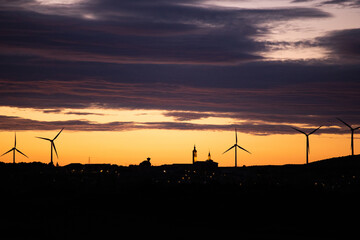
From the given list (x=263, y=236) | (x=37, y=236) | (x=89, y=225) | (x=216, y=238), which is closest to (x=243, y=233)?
(x=263, y=236)

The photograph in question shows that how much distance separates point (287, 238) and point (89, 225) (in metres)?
59.8

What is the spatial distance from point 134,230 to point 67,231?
66.8 feet

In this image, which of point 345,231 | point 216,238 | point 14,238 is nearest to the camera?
point 14,238

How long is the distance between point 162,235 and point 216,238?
49.7 feet

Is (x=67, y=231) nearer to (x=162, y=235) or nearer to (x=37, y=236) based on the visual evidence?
(x=37, y=236)

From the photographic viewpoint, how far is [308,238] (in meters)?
176

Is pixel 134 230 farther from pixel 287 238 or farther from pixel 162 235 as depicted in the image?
pixel 287 238

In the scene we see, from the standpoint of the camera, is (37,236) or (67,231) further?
(67,231)

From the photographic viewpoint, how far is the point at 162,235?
17700 centimetres

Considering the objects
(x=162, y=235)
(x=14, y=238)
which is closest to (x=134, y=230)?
(x=162, y=235)

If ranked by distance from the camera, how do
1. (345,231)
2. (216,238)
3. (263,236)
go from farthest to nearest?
(345,231), (263,236), (216,238)

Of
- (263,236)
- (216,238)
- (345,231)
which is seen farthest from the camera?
(345,231)

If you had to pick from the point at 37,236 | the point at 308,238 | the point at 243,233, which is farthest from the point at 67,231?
the point at 308,238

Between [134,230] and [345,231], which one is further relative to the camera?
[345,231]
